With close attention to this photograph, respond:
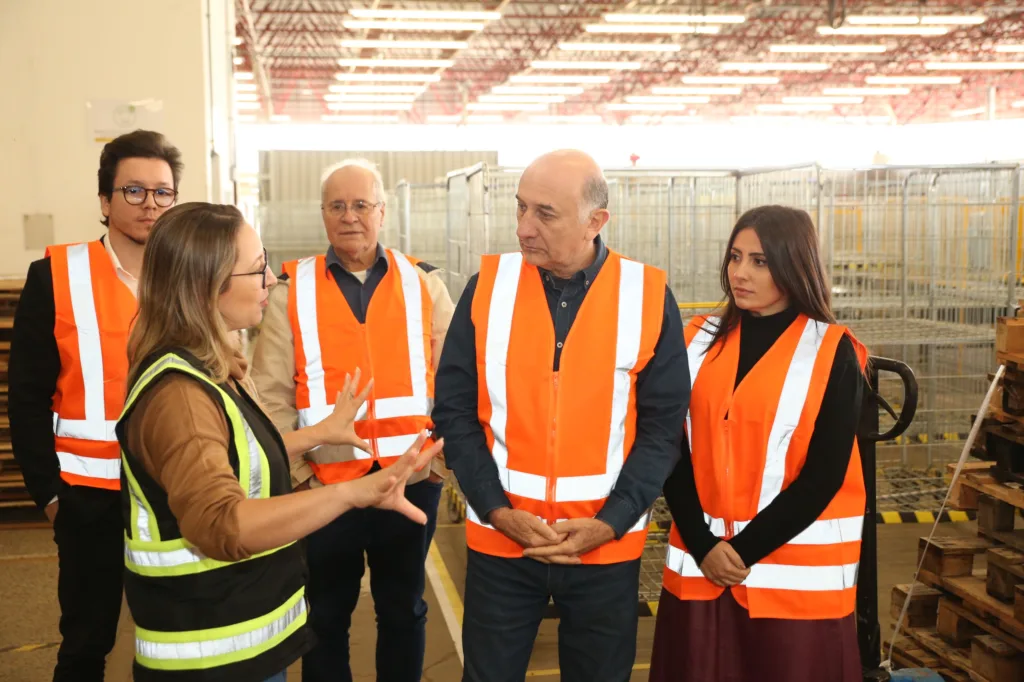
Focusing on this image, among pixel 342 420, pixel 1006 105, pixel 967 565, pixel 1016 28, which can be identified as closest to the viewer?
pixel 342 420

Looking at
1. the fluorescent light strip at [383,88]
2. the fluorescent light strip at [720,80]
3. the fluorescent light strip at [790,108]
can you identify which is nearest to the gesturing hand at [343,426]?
the fluorescent light strip at [720,80]

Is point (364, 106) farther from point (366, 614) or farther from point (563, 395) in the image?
point (563, 395)

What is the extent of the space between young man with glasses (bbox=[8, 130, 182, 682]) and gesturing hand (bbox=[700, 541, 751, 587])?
5.85 ft

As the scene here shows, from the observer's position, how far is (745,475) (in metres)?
2.56

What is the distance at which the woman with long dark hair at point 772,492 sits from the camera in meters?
2.51

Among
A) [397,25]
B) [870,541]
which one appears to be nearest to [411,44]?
[397,25]

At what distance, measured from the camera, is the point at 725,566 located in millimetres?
2518

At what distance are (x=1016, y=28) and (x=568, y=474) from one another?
73.8ft

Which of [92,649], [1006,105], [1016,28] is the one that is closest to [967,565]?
[92,649]

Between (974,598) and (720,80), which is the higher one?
(720,80)

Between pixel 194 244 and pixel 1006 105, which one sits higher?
pixel 1006 105

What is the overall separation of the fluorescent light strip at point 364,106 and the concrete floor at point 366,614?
19.1 metres

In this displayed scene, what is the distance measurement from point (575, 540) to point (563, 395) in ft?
1.26

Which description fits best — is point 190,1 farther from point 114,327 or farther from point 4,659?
point 4,659
